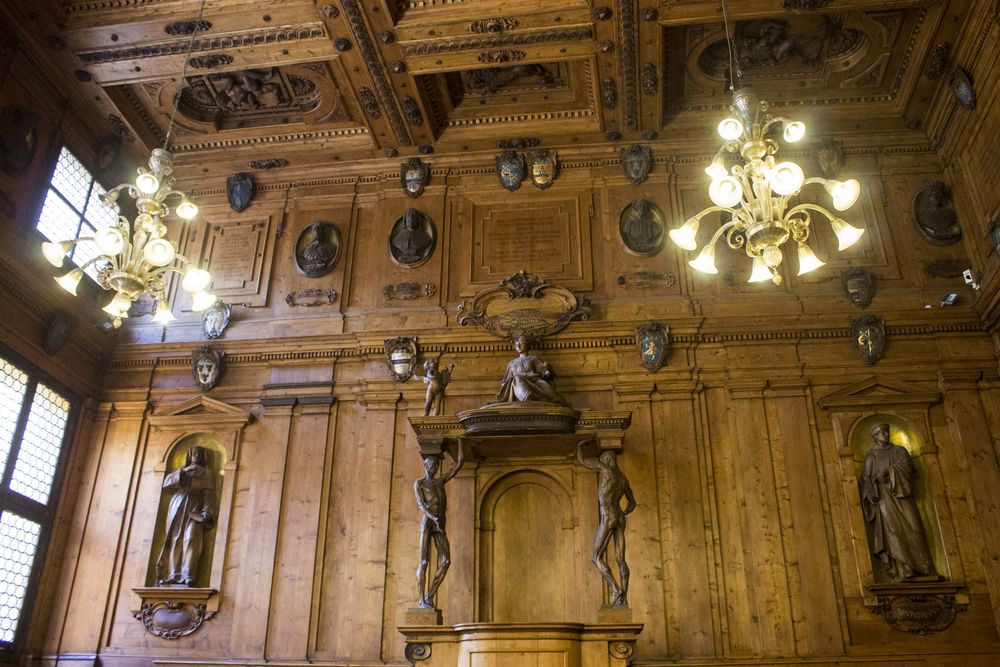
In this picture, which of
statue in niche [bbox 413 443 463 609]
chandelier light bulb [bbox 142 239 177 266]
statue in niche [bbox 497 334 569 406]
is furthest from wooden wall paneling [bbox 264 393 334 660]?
chandelier light bulb [bbox 142 239 177 266]

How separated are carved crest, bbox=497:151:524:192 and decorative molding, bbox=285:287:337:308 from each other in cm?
259

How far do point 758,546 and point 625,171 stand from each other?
4.80 meters

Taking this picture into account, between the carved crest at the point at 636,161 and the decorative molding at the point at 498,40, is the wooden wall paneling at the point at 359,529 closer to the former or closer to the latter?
the decorative molding at the point at 498,40

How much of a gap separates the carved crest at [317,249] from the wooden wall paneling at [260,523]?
5.74 ft

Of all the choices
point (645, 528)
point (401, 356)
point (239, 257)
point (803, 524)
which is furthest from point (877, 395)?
point (239, 257)

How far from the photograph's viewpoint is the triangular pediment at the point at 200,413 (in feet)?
31.8

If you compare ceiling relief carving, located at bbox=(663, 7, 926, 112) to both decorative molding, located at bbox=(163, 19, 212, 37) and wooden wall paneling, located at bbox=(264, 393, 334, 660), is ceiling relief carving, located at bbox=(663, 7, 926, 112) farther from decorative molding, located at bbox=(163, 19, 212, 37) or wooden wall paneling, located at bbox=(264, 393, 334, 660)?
wooden wall paneling, located at bbox=(264, 393, 334, 660)

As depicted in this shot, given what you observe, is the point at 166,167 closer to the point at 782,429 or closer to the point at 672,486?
the point at 672,486

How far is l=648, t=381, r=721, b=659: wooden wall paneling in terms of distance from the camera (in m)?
8.13

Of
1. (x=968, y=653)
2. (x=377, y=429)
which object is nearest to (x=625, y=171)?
(x=377, y=429)

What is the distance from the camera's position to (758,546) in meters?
8.41

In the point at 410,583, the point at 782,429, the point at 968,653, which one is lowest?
the point at 968,653

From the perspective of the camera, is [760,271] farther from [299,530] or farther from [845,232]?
[299,530]

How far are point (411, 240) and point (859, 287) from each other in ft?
17.4
